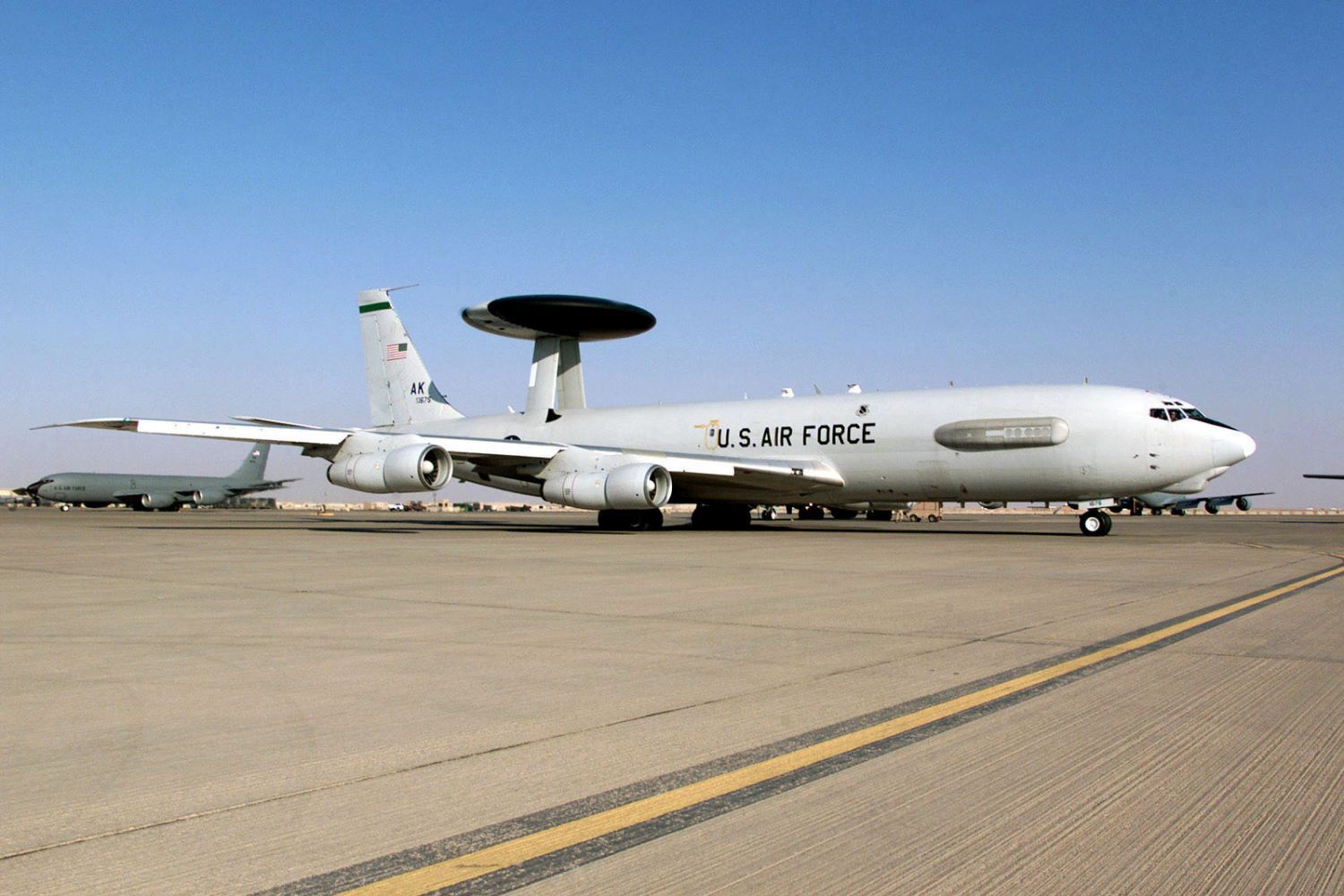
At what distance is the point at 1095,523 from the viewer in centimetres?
2548

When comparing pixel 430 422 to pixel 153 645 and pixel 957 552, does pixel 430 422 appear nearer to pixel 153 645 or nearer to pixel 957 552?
pixel 957 552

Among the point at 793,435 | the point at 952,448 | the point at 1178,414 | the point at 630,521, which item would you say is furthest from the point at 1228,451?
the point at 630,521

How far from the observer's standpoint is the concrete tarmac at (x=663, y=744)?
3086 mm

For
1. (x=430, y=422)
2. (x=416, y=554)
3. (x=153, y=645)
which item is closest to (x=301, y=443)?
(x=430, y=422)

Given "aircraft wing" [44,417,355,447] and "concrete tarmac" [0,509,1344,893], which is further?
"aircraft wing" [44,417,355,447]

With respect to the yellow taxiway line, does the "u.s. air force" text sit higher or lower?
higher

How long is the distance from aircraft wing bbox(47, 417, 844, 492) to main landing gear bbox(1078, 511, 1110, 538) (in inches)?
244

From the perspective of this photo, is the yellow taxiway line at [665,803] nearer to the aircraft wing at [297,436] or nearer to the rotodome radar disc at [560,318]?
the aircraft wing at [297,436]

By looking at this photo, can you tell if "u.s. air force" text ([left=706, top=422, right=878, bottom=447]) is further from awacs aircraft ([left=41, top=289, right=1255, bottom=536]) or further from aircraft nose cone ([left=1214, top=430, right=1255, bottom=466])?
aircraft nose cone ([left=1214, top=430, right=1255, bottom=466])

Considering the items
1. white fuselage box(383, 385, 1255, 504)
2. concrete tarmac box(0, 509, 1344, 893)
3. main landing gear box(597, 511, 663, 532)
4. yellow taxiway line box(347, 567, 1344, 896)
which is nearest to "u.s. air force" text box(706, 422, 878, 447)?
white fuselage box(383, 385, 1255, 504)

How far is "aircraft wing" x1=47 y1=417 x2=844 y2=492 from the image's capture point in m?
27.0

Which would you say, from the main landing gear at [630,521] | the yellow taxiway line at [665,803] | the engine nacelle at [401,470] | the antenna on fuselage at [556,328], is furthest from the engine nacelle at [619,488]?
the yellow taxiway line at [665,803]

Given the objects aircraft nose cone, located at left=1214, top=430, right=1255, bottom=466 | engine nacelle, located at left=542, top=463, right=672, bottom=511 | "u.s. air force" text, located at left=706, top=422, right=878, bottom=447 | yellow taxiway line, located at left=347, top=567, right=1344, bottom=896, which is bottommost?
yellow taxiway line, located at left=347, top=567, right=1344, bottom=896

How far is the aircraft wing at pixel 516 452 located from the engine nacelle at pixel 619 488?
687 mm
